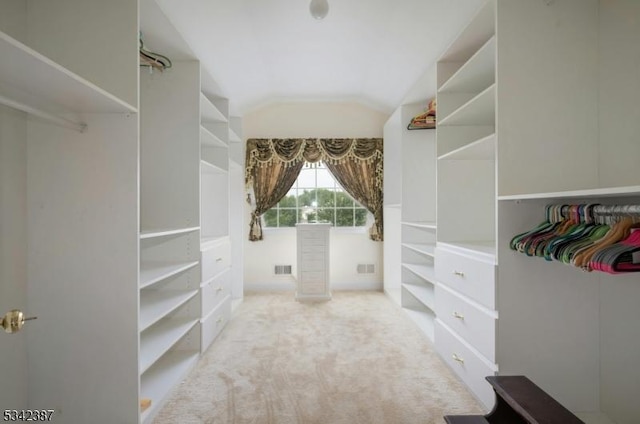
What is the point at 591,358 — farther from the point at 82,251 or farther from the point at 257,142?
the point at 257,142

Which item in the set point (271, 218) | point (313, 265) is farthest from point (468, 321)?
point (271, 218)

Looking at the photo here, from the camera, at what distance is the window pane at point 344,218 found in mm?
4711

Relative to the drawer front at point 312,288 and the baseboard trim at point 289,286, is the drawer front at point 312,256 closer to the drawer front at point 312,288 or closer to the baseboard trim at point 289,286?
the drawer front at point 312,288

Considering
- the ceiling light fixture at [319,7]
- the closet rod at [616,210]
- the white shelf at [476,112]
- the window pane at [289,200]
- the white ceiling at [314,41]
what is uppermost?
the white ceiling at [314,41]

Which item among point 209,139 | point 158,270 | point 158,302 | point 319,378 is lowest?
point 319,378

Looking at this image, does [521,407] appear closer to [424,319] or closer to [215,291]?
[424,319]

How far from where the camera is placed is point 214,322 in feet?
9.17

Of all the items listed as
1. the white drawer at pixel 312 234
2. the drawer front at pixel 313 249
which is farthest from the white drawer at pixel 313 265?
the white drawer at pixel 312 234

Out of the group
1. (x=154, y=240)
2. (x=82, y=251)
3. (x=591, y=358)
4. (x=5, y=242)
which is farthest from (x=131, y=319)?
(x=591, y=358)

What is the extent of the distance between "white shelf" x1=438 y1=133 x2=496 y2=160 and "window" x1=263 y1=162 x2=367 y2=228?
7.27 ft

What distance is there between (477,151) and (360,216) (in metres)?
2.57

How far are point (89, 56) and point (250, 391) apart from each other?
1.97 m

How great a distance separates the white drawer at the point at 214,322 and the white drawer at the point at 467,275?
1821mm

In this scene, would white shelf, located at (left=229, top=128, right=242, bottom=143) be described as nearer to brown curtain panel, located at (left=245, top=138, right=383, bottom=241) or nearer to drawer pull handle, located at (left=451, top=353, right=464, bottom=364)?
brown curtain panel, located at (left=245, top=138, right=383, bottom=241)
